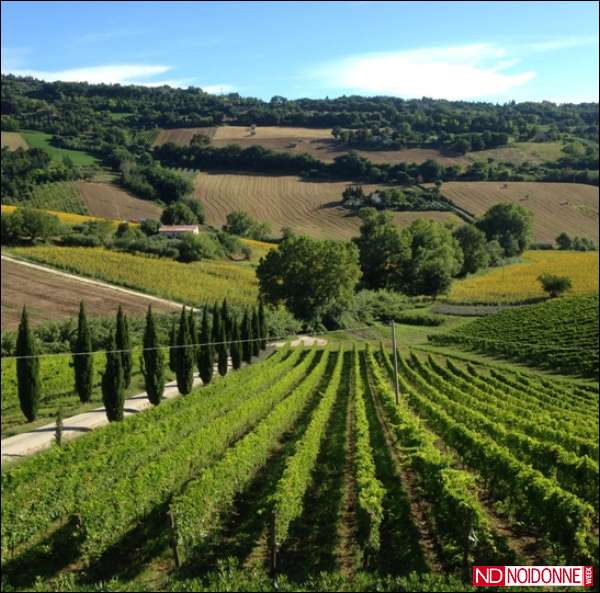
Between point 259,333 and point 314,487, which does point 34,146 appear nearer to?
point 259,333

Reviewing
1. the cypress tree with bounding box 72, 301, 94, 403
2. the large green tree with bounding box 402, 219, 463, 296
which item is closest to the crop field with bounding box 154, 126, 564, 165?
the large green tree with bounding box 402, 219, 463, 296

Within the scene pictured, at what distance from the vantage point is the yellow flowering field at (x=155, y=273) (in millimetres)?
62878

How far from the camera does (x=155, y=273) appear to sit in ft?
220

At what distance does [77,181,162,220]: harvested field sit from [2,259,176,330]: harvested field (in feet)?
129

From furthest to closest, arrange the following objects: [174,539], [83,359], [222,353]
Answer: [222,353] → [83,359] → [174,539]

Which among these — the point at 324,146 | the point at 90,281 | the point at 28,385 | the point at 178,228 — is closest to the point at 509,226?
the point at 178,228

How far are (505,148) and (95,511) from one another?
492 feet

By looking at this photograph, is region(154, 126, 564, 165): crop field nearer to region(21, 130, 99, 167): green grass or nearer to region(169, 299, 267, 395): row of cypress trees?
region(21, 130, 99, 167): green grass

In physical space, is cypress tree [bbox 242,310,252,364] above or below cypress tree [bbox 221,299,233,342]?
below

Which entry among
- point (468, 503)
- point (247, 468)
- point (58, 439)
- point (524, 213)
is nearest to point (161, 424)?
point (58, 439)

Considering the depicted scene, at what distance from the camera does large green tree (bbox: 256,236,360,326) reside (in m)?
59.2

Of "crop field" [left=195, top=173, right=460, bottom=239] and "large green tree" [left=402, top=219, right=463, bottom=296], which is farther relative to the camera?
"crop field" [left=195, top=173, right=460, bottom=239]

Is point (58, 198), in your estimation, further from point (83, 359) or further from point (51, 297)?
point (83, 359)

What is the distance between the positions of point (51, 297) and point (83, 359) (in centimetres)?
2899
